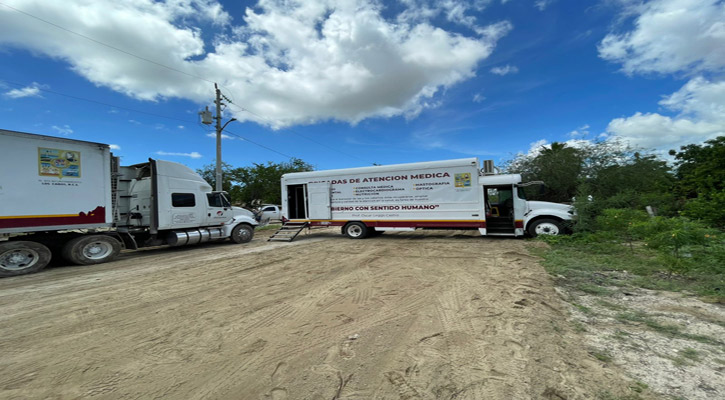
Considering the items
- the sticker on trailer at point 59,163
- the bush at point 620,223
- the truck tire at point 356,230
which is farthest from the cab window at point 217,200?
the bush at point 620,223

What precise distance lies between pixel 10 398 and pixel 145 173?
9.60 meters

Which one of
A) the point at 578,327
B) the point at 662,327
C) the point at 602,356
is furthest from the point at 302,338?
the point at 662,327

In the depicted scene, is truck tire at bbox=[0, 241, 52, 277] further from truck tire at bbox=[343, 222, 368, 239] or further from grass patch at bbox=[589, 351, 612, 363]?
grass patch at bbox=[589, 351, 612, 363]

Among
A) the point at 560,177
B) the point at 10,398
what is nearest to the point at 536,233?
the point at 560,177

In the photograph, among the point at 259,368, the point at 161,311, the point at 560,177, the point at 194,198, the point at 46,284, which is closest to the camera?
the point at 259,368

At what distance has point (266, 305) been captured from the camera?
4.16m

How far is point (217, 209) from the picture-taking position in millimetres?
11383

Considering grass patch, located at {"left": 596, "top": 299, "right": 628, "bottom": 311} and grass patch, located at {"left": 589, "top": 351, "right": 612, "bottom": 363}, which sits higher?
grass patch, located at {"left": 589, "top": 351, "right": 612, "bottom": 363}

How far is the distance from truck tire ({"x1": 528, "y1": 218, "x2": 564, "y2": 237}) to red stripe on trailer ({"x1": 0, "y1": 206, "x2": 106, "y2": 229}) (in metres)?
13.6

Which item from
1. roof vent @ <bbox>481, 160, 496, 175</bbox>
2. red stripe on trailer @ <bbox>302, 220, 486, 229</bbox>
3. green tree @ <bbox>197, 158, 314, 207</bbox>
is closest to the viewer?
red stripe on trailer @ <bbox>302, 220, 486, 229</bbox>

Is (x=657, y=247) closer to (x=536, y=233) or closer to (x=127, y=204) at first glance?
(x=536, y=233)

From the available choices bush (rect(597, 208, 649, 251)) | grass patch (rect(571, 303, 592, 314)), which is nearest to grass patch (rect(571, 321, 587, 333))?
grass patch (rect(571, 303, 592, 314))

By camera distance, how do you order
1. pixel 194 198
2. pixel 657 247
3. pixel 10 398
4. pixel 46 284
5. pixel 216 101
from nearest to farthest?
pixel 10 398 < pixel 46 284 < pixel 657 247 < pixel 194 198 < pixel 216 101

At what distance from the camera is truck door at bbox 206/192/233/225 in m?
11.1
